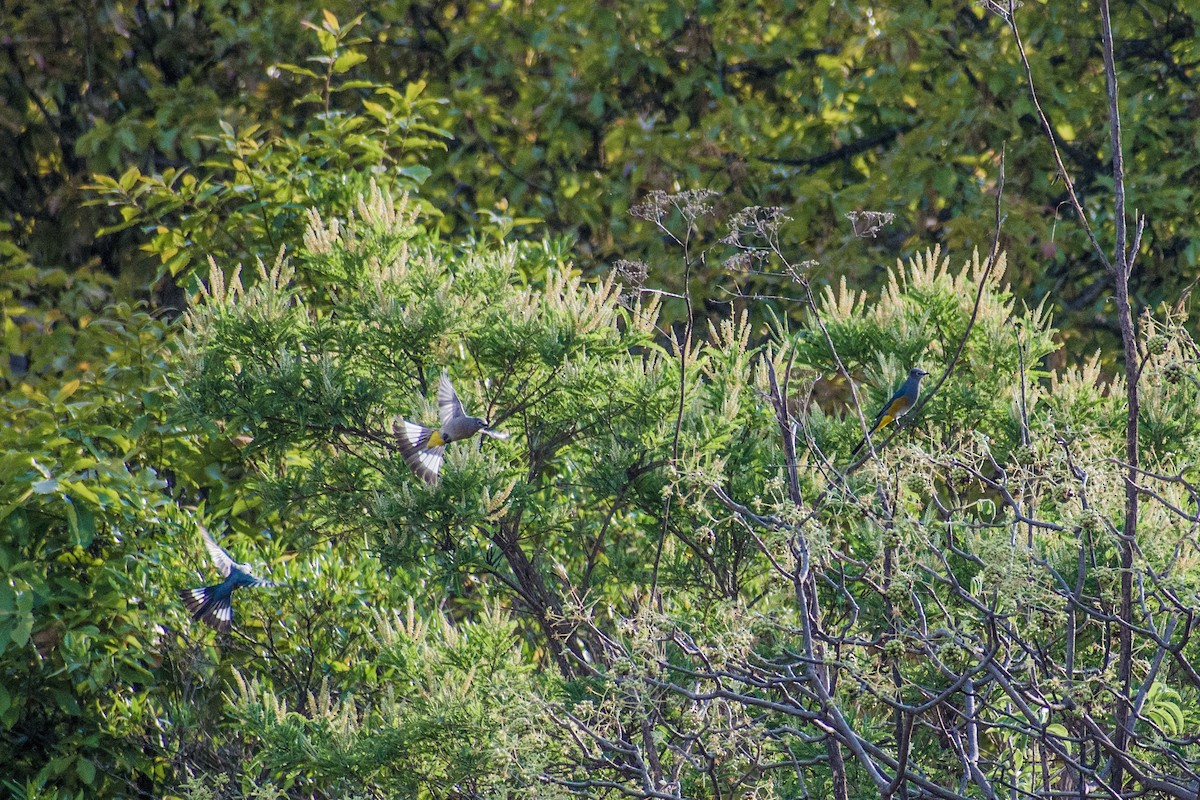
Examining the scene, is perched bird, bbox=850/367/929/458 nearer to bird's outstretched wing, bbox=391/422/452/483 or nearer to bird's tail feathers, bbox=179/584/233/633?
bird's outstretched wing, bbox=391/422/452/483

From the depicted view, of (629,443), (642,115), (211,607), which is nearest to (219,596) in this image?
(211,607)

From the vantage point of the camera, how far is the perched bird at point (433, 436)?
4.27 metres

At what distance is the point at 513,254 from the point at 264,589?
137 cm

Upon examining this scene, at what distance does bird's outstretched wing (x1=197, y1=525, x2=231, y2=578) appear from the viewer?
503 centimetres

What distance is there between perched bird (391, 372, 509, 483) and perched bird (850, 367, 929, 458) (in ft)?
3.46

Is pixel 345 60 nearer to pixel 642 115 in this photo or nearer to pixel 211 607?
pixel 642 115

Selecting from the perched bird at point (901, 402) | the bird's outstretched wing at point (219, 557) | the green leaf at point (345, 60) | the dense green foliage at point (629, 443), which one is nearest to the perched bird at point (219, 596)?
the bird's outstretched wing at point (219, 557)

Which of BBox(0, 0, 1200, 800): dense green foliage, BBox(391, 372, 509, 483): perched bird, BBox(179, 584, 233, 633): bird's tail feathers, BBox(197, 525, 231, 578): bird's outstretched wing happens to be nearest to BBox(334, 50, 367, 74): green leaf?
BBox(0, 0, 1200, 800): dense green foliage

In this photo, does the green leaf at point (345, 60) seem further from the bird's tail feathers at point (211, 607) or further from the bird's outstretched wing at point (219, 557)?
the bird's tail feathers at point (211, 607)

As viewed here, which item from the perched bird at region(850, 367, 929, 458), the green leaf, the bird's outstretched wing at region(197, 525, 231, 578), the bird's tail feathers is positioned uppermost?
the green leaf

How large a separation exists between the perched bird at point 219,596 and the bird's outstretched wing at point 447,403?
1.02 metres

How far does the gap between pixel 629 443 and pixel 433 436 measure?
0.56 m

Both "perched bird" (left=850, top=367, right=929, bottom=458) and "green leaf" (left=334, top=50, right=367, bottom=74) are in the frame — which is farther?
"green leaf" (left=334, top=50, right=367, bottom=74)

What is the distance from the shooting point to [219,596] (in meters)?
4.98
